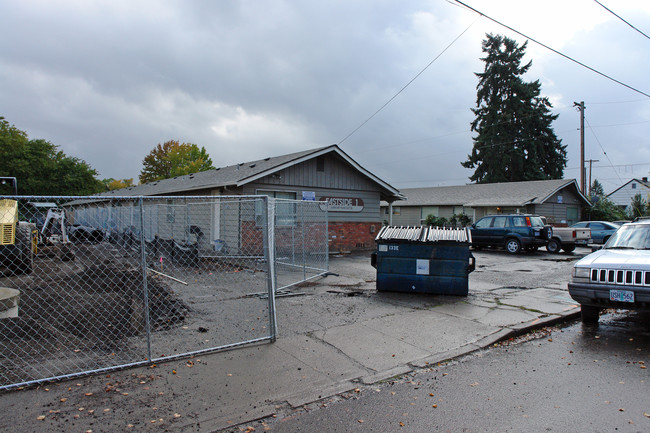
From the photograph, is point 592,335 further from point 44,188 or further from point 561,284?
point 44,188

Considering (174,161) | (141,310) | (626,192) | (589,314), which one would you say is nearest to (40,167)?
(174,161)

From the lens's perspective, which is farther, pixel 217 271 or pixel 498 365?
pixel 217 271

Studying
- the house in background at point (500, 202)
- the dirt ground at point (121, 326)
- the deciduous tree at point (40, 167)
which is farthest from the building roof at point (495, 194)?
the deciduous tree at point (40, 167)

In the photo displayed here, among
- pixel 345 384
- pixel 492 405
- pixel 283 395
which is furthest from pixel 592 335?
pixel 283 395

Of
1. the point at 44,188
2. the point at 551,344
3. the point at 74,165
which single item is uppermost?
the point at 74,165

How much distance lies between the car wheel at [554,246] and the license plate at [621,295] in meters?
14.2

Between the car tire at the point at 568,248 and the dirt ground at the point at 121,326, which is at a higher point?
the car tire at the point at 568,248

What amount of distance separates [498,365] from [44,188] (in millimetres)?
43871

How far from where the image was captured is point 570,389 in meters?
4.04

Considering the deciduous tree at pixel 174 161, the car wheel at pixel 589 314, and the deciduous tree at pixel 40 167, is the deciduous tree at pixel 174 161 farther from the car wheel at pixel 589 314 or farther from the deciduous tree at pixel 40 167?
the car wheel at pixel 589 314

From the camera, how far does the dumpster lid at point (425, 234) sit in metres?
8.11

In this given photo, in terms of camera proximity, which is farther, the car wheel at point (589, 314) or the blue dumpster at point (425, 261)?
the blue dumpster at point (425, 261)

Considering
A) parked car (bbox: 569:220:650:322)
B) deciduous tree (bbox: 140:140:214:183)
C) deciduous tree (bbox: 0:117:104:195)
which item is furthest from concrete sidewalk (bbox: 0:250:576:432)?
deciduous tree (bbox: 140:140:214:183)

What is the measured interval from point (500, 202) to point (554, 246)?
9859 millimetres
